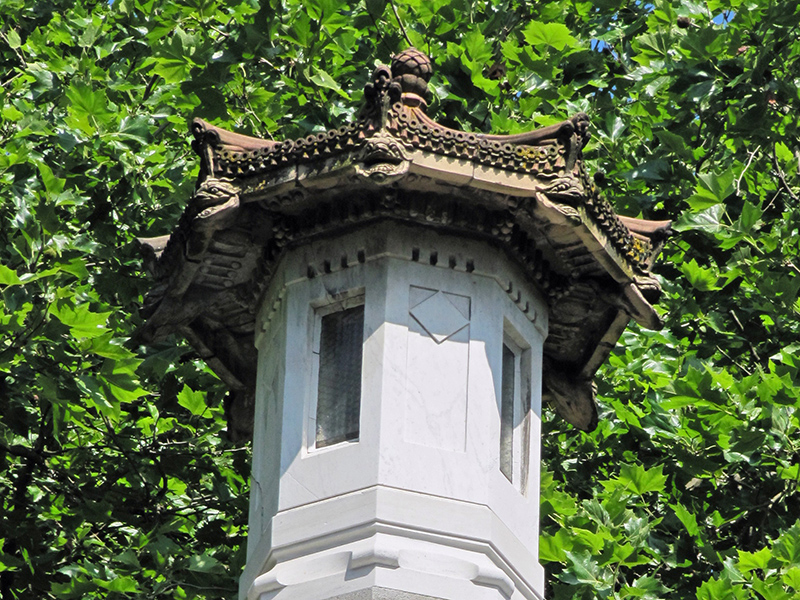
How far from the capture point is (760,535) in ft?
39.2

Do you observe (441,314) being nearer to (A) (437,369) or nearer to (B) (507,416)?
(A) (437,369)

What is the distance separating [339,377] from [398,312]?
0.44 m

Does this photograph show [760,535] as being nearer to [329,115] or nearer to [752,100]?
[752,100]

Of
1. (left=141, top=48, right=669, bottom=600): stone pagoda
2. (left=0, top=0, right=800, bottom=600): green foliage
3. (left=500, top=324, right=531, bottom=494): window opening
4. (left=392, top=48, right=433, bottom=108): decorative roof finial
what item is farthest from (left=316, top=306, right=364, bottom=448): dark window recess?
(left=0, top=0, right=800, bottom=600): green foliage

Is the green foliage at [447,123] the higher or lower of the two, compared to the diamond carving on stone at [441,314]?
higher

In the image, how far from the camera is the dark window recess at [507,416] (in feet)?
28.4

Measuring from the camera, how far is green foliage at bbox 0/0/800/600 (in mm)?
11172

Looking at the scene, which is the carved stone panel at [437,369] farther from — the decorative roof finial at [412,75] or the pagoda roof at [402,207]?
the decorative roof finial at [412,75]

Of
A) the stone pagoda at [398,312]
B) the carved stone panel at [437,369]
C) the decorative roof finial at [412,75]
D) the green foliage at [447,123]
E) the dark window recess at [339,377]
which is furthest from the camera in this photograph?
the green foliage at [447,123]

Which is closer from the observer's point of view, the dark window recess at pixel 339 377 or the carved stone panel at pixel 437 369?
the carved stone panel at pixel 437 369

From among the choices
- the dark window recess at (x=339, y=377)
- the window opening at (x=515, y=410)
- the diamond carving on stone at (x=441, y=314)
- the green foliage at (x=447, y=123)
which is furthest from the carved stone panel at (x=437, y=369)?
the green foliage at (x=447, y=123)

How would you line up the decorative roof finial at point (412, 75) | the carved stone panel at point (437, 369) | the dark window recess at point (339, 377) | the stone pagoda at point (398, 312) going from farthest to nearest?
the decorative roof finial at point (412, 75)
the dark window recess at point (339, 377)
the carved stone panel at point (437, 369)
the stone pagoda at point (398, 312)

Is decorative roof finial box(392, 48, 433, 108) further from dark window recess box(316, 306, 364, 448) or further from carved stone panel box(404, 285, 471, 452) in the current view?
dark window recess box(316, 306, 364, 448)

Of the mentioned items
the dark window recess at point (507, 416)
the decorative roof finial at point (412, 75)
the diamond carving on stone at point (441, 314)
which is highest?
the decorative roof finial at point (412, 75)
